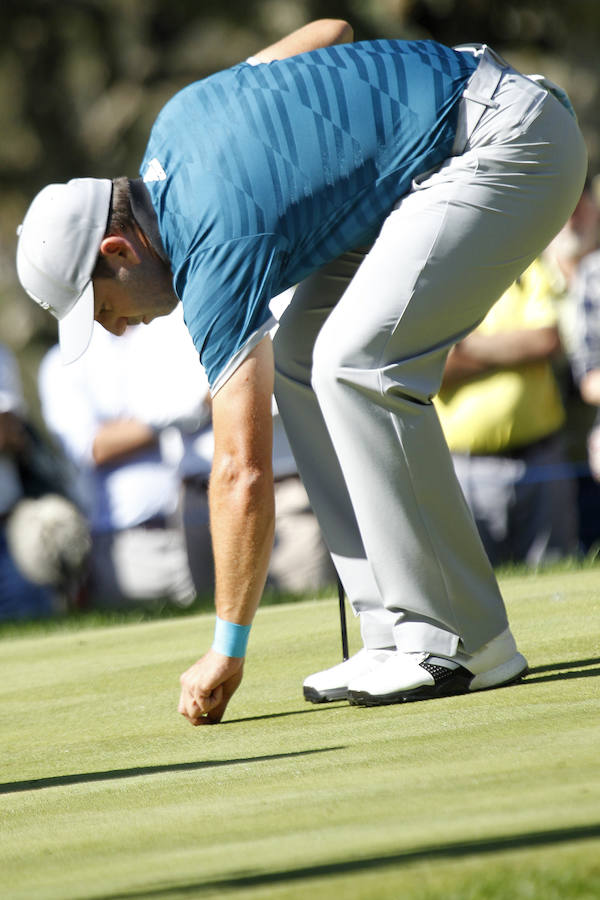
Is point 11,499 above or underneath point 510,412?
underneath

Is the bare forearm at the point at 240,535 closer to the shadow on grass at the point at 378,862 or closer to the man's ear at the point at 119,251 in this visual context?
the man's ear at the point at 119,251

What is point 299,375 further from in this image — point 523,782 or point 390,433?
point 523,782

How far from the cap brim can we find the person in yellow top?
3138 millimetres

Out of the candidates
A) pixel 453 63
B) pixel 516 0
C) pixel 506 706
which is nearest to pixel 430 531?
pixel 506 706

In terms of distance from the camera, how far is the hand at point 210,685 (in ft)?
11.5

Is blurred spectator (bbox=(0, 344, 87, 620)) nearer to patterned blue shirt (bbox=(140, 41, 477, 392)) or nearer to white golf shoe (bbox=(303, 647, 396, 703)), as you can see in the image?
white golf shoe (bbox=(303, 647, 396, 703))

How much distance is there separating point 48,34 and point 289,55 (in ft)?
46.4

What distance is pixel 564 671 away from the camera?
3590 millimetres

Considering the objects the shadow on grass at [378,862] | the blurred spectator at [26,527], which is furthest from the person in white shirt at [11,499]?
the shadow on grass at [378,862]

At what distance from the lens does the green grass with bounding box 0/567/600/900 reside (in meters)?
2.00

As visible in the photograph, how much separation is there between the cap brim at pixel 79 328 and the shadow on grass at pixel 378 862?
1.83m

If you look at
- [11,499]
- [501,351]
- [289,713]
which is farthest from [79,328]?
[11,499]

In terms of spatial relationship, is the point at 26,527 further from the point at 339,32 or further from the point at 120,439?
the point at 339,32

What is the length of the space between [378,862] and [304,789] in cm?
63
